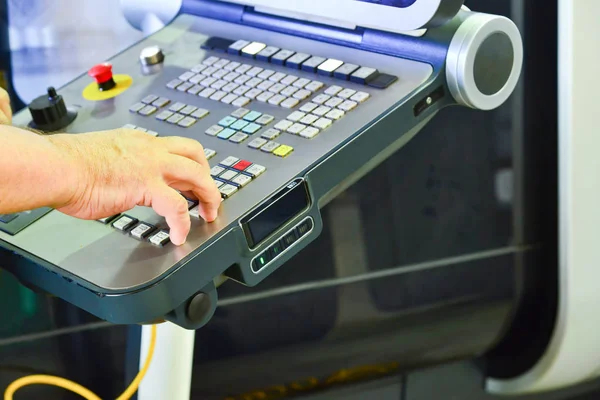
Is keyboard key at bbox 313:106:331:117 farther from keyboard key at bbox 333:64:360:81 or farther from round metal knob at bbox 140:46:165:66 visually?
round metal knob at bbox 140:46:165:66

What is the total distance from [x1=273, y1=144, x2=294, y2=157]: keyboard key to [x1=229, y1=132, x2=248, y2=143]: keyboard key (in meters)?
0.05

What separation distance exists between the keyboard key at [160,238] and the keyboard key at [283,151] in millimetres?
135

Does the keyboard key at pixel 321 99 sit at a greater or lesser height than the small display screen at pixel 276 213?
greater

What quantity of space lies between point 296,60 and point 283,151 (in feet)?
0.56

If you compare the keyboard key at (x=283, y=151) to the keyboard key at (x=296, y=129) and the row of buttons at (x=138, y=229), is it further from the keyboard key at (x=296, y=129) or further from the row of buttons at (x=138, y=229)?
the row of buttons at (x=138, y=229)

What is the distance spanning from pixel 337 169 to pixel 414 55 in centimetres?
18

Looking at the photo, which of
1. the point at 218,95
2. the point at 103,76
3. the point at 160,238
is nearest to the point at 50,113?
the point at 103,76

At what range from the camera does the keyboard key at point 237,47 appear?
2.88 ft

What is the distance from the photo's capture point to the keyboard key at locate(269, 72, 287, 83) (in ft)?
2.67

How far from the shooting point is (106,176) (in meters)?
0.61

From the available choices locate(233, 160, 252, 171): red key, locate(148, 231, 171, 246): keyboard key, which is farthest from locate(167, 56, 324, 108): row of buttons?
locate(148, 231, 171, 246): keyboard key

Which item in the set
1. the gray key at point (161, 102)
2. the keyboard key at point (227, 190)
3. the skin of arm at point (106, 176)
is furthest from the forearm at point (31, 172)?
the gray key at point (161, 102)

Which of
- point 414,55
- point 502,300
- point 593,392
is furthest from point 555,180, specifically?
point 414,55

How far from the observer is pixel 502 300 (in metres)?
1.44
